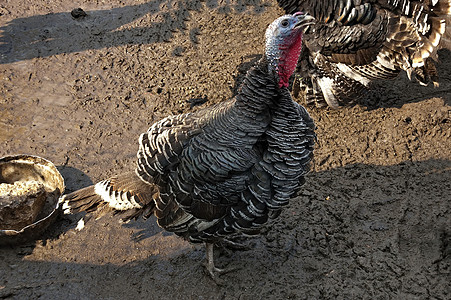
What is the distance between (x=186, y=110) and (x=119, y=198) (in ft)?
8.40

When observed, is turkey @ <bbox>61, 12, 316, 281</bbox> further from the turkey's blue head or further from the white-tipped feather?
the white-tipped feather

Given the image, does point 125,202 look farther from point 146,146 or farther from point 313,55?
point 313,55

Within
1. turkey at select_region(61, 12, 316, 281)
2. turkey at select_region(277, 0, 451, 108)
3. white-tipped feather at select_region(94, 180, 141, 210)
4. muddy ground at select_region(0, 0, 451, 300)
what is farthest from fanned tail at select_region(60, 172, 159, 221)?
turkey at select_region(277, 0, 451, 108)

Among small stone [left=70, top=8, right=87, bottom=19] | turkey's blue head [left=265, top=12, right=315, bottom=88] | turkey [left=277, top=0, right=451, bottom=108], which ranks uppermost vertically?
turkey's blue head [left=265, top=12, right=315, bottom=88]

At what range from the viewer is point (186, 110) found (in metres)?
6.71

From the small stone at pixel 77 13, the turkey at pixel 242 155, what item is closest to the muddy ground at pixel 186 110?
the small stone at pixel 77 13

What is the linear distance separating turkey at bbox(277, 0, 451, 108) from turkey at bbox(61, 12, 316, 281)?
2203mm

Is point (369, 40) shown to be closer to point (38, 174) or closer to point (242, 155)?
point (242, 155)

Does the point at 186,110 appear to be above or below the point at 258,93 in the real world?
below

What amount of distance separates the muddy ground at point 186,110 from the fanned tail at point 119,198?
69cm

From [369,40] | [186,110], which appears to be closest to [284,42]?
[369,40]

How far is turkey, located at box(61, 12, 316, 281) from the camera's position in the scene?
3936mm

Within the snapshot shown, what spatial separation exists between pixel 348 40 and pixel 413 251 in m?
2.86

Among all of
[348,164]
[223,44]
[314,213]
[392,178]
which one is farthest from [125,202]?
[223,44]
